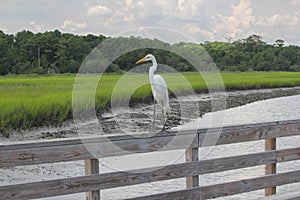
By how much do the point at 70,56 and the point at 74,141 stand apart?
33219mm

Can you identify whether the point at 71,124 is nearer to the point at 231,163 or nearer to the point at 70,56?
the point at 231,163

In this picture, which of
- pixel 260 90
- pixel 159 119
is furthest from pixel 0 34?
pixel 159 119

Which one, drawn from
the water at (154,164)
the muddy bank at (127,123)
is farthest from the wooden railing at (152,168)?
the muddy bank at (127,123)

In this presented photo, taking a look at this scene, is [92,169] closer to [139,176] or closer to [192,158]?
[139,176]

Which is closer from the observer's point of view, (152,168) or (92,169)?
(92,169)

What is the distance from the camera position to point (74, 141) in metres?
2.92

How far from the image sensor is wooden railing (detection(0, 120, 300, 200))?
9.06 feet

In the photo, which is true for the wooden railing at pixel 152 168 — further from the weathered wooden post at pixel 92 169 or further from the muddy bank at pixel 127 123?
the muddy bank at pixel 127 123

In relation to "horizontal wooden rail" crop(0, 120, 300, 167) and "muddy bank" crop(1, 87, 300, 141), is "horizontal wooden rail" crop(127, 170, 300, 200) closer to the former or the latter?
"horizontal wooden rail" crop(0, 120, 300, 167)

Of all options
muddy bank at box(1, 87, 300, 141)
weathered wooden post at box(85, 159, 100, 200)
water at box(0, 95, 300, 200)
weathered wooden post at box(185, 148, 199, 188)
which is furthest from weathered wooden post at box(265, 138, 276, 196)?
muddy bank at box(1, 87, 300, 141)

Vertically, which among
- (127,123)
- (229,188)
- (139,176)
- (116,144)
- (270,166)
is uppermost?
(116,144)

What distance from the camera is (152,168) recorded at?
3350 millimetres

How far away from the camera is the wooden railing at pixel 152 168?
2762 millimetres

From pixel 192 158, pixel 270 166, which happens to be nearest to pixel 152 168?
pixel 192 158
